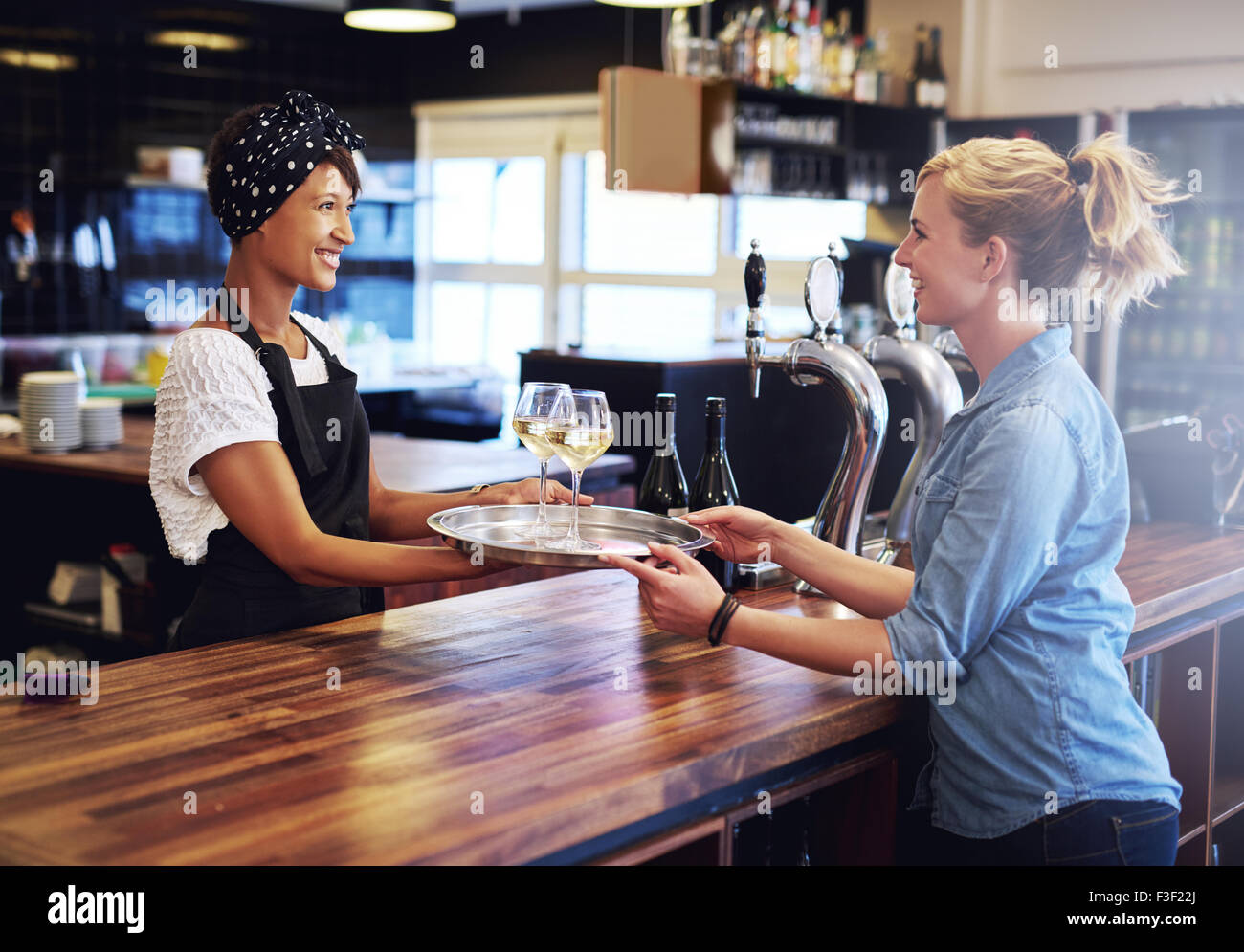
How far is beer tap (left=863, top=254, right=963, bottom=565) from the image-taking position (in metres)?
2.48

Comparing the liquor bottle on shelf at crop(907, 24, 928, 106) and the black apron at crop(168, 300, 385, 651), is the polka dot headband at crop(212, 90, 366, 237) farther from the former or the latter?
the liquor bottle on shelf at crop(907, 24, 928, 106)

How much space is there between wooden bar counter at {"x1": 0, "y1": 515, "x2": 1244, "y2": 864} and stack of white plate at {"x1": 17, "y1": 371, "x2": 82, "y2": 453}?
86.1 inches

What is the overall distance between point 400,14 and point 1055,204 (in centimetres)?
346

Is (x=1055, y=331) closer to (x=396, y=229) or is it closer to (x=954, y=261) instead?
(x=954, y=261)

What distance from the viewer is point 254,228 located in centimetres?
202

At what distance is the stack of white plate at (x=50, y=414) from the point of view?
148 inches

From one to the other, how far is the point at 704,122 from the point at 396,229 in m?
3.59

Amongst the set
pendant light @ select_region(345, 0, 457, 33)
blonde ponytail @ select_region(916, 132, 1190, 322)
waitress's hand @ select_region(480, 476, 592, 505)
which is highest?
pendant light @ select_region(345, 0, 457, 33)

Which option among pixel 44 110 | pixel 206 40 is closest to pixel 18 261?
pixel 44 110

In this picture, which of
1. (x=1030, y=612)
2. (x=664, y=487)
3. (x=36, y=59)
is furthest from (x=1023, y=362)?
(x=36, y=59)

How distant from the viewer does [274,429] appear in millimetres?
1901

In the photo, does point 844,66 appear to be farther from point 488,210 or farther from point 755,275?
point 755,275

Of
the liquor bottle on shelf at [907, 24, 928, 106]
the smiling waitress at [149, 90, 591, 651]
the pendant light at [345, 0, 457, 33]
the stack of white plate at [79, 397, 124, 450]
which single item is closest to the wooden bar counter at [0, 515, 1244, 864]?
the smiling waitress at [149, 90, 591, 651]

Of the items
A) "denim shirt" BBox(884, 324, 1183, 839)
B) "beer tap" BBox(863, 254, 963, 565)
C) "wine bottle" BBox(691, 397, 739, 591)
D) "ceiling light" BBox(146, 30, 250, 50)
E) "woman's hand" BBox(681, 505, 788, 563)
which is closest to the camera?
"denim shirt" BBox(884, 324, 1183, 839)
